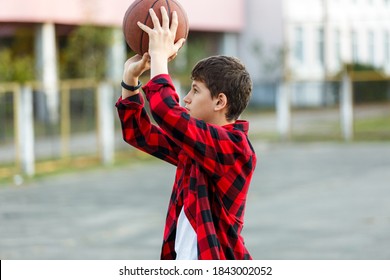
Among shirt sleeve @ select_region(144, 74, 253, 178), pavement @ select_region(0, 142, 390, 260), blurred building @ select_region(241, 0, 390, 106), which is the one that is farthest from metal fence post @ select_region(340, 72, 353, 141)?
shirt sleeve @ select_region(144, 74, 253, 178)

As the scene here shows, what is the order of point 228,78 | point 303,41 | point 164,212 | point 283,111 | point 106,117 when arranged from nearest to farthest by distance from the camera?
point 228,78 → point 164,212 → point 106,117 → point 283,111 → point 303,41

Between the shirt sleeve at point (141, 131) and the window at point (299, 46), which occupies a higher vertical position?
the shirt sleeve at point (141, 131)

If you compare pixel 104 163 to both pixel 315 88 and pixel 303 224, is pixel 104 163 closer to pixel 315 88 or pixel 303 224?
pixel 303 224

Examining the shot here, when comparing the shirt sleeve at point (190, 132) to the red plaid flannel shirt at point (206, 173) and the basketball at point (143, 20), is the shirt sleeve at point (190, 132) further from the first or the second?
the basketball at point (143, 20)

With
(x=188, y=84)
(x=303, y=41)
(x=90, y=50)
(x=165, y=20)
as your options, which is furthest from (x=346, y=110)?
(x=165, y=20)

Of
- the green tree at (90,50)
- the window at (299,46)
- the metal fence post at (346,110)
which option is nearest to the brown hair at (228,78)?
the metal fence post at (346,110)

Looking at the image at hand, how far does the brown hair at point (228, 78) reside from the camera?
389 centimetres

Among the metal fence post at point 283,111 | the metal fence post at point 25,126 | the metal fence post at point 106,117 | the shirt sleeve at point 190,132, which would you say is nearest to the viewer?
the shirt sleeve at point 190,132

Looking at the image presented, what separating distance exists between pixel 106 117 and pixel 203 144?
56.4 ft

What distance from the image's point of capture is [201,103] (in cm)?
394

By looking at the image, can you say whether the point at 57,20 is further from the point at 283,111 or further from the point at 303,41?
the point at 303,41

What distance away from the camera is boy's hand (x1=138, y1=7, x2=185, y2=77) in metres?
3.79

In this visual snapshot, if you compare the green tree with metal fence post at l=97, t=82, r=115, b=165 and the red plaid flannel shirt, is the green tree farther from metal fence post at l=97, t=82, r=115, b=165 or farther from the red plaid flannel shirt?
the red plaid flannel shirt

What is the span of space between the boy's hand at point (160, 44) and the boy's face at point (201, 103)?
6.7 inches
